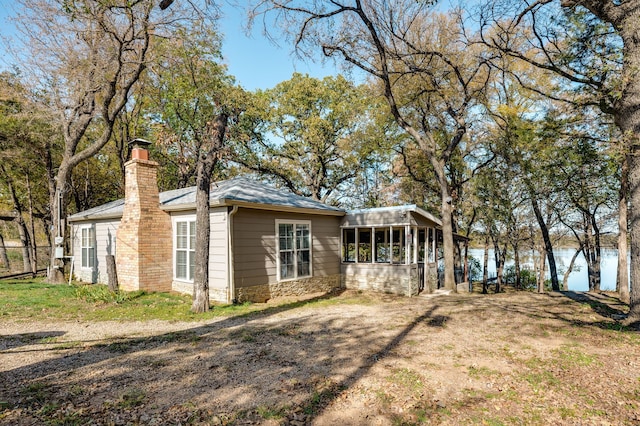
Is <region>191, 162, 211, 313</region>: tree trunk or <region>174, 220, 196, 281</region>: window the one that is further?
<region>174, 220, 196, 281</region>: window

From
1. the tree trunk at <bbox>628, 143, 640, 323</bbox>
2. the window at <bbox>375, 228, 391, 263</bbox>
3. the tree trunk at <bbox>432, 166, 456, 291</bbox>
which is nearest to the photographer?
the tree trunk at <bbox>628, 143, 640, 323</bbox>

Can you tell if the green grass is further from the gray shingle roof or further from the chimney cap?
the chimney cap

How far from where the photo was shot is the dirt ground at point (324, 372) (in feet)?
10.5

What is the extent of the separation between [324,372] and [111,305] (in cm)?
640

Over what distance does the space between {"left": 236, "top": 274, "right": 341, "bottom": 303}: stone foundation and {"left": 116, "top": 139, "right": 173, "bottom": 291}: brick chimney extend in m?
2.78

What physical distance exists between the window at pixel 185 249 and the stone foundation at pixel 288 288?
1849 mm

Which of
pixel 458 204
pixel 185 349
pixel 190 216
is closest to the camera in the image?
pixel 185 349

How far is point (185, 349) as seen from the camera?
5.10 metres

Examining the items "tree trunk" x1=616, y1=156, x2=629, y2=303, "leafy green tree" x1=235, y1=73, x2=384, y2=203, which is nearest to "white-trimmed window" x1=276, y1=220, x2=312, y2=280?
"tree trunk" x1=616, y1=156, x2=629, y2=303

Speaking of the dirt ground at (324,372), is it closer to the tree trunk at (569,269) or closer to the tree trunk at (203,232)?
the tree trunk at (203,232)

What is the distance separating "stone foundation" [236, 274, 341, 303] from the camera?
899cm

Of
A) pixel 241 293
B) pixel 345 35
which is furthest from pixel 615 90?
pixel 241 293

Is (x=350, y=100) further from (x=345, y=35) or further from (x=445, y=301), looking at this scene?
(x=445, y=301)

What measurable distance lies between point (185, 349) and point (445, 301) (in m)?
6.96
